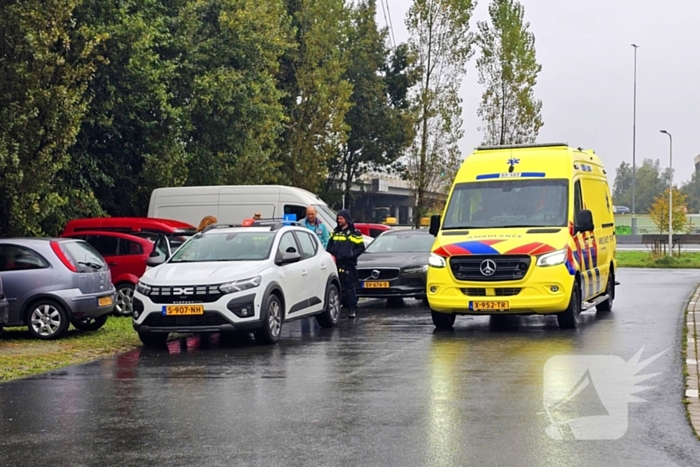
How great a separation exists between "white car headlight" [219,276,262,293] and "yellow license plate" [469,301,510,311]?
3.28 m

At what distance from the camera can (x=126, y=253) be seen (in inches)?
792

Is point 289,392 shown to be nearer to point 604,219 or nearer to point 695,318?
point 695,318

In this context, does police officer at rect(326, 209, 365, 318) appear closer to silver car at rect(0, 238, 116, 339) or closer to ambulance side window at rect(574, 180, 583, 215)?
ambulance side window at rect(574, 180, 583, 215)

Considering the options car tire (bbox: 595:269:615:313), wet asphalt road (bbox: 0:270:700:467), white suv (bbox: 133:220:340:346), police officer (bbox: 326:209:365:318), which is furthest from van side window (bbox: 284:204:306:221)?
wet asphalt road (bbox: 0:270:700:467)

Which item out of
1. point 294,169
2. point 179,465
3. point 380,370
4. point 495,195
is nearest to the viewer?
point 179,465

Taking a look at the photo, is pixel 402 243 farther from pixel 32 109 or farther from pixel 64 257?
pixel 64 257

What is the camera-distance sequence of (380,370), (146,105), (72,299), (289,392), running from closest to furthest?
1. (289,392)
2. (380,370)
3. (72,299)
4. (146,105)

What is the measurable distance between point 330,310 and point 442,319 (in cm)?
183

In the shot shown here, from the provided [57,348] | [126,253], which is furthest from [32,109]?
[57,348]

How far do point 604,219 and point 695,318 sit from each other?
2967mm

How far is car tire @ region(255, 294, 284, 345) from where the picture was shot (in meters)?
14.8

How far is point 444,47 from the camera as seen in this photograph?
4656cm

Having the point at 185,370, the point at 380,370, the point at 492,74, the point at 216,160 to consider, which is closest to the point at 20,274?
the point at 185,370

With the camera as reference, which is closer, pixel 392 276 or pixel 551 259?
pixel 551 259
